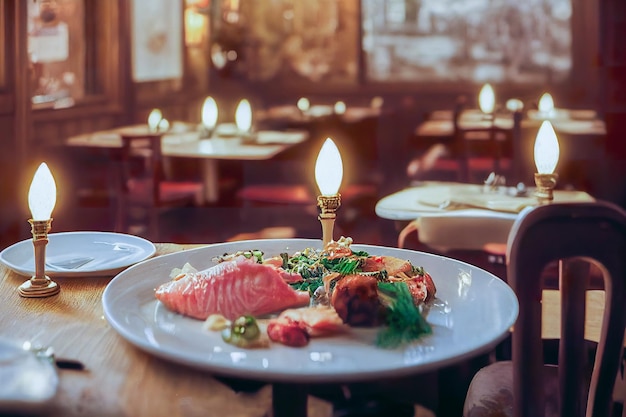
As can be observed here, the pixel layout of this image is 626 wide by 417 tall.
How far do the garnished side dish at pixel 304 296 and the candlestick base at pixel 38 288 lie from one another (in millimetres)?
226

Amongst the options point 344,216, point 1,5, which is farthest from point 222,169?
point 1,5

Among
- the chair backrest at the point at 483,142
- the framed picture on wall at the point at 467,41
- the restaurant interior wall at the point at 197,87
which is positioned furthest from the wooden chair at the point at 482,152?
the framed picture on wall at the point at 467,41

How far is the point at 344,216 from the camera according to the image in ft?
21.0

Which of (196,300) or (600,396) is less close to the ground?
(196,300)

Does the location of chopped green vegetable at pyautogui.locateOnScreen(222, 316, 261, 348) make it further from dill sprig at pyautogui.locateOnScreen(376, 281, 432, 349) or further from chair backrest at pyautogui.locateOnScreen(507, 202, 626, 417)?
chair backrest at pyautogui.locateOnScreen(507, 202, 626, 417)

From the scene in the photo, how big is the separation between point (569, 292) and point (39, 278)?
92 cm

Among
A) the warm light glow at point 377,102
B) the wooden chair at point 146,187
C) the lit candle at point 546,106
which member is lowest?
the wooden chair at point 146,187

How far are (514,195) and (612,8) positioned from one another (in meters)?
4.40

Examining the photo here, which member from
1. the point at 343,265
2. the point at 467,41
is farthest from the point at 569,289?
the point at 467,41

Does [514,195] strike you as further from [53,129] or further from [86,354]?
[53,129]

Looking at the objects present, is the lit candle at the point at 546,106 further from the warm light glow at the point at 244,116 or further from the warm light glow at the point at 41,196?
the warm light glow at the point at 41,196

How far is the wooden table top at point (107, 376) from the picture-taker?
0.81 metres

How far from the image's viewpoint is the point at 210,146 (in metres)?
4.43

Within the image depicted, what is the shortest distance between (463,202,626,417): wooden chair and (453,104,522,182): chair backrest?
3139 mm
